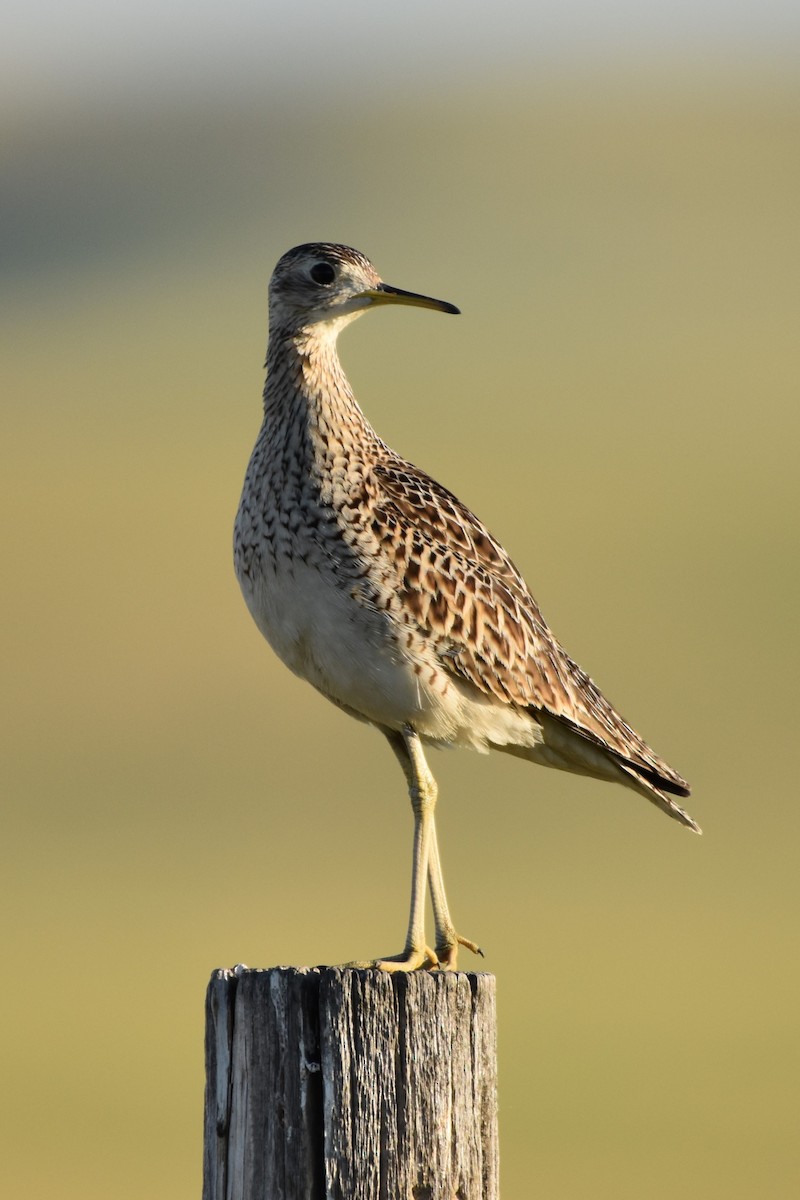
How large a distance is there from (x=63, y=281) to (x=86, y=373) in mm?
14946

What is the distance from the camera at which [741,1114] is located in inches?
985

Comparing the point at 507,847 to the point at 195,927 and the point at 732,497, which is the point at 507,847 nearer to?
the point at 195,927

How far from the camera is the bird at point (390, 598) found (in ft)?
28.8

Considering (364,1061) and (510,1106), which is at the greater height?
(510,1106)

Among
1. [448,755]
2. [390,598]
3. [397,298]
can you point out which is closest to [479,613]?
[390,598]

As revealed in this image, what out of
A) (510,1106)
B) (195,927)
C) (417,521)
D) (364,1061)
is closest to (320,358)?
(417,521)

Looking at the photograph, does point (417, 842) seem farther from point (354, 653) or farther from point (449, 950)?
point (354, 653)

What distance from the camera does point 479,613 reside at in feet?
30.6

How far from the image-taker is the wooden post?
20.2 ft

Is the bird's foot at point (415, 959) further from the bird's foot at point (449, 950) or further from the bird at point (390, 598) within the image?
the bird's foot at point (449, 950)

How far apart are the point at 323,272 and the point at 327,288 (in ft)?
0.27

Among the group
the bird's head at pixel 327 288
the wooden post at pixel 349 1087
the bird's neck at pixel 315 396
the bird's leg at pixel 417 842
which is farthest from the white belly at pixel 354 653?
the wooden post at pixel 349 1087

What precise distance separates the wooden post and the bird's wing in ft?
9.40

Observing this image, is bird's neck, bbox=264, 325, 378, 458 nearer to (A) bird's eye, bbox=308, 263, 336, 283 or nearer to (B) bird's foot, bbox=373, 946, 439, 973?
(A) bird's eye, bbox=308, 263, 336, 283
